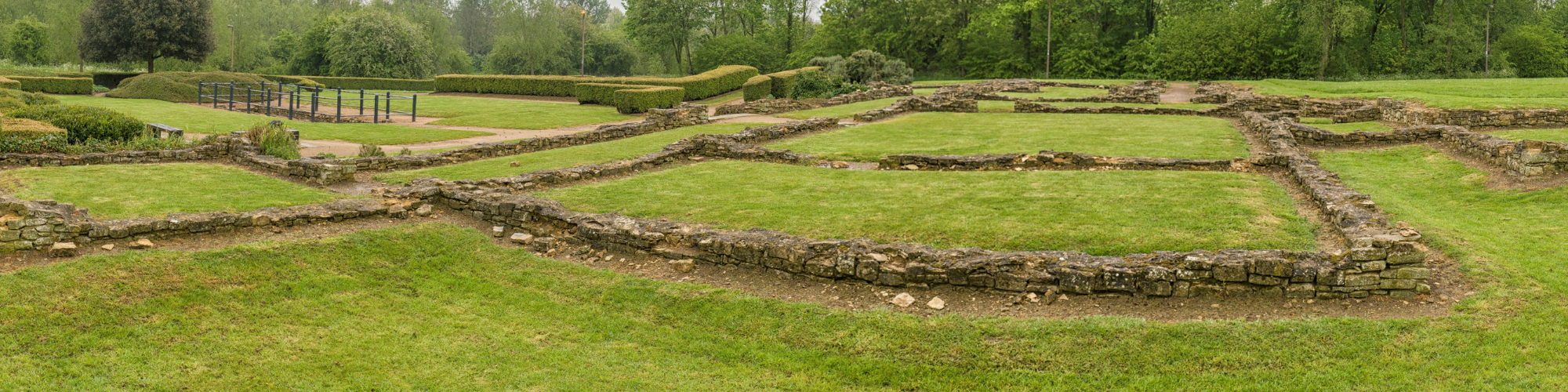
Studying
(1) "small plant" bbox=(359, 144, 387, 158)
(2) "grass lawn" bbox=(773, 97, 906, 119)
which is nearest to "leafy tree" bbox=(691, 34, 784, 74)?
Result: (2) "grass lawn" bbox=(773, 97, 906, 119)

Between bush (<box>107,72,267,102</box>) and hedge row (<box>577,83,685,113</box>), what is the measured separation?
12.4 metres

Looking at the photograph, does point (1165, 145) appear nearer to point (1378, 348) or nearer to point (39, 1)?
point (1378, 348)

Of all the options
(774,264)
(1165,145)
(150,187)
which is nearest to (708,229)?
(774,264)

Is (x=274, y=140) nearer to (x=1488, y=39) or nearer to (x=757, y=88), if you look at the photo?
(x=757, y=88)

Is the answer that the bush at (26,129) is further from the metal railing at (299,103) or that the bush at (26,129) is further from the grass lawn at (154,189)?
the metal railing at (299,103)

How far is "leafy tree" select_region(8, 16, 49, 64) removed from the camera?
62.0 metres

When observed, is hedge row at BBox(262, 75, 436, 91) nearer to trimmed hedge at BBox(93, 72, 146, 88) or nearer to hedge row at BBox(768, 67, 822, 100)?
trimmed hedge at BBox(93, 72, 146, 88)

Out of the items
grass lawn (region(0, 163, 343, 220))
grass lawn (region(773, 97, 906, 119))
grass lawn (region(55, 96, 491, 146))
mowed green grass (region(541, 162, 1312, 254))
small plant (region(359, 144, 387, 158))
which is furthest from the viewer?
grass lawn (region(773, 97, 906, 119))

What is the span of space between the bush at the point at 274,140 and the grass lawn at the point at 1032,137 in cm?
905

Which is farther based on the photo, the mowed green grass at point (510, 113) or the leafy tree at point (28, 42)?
the leafy tree at point (28, 42)

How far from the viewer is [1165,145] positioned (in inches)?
736

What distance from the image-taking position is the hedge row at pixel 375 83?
50906 mm

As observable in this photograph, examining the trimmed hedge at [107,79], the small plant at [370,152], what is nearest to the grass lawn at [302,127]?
the small plant at [370,152]

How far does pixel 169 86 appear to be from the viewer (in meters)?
37.7
